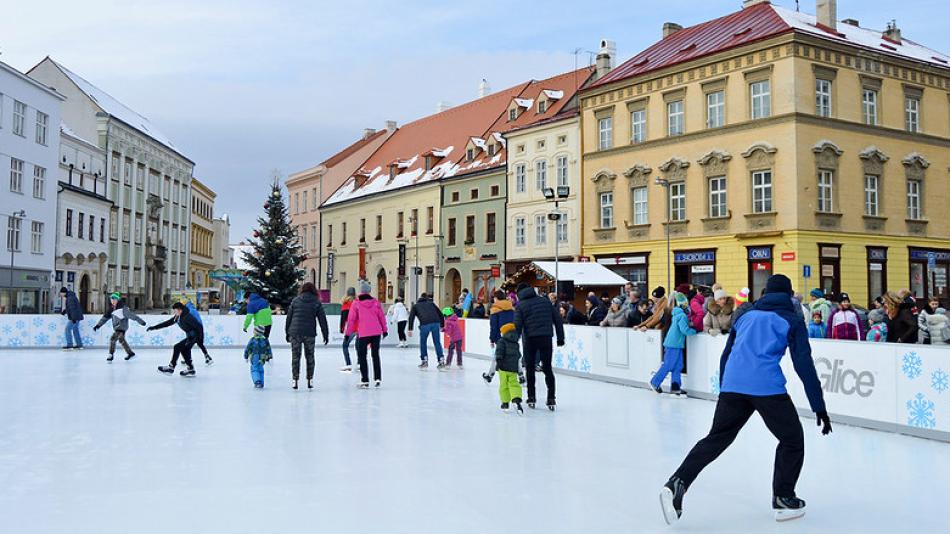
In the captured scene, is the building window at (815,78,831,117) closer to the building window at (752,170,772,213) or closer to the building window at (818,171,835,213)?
the building window at (818,171,835,213)

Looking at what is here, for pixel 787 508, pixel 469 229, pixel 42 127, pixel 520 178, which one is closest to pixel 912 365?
pixel 787 508

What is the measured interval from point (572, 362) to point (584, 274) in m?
14.6

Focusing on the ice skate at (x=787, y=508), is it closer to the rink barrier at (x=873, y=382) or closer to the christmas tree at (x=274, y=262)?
the rink barrier at (x=873, y=382)

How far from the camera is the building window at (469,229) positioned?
48.5 m

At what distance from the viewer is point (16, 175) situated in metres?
40.8

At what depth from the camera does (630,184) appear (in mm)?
38188

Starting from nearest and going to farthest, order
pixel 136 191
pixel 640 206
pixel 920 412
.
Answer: pixel 920 412, pixel 640 206, pixel 136 191

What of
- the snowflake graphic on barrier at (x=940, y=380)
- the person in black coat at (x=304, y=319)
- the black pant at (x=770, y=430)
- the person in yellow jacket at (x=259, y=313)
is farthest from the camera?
the person in yellow jacket at (x=259, y=313)

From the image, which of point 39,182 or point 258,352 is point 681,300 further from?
point 39,182

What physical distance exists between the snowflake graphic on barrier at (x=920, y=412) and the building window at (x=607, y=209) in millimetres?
28736

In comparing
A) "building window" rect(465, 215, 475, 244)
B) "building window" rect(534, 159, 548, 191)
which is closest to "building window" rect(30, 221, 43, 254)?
"building window" rect(465, 215, 475, 244)

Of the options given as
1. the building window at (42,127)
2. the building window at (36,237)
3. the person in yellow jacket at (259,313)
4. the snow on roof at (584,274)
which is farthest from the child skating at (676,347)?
the building window at (42,127)

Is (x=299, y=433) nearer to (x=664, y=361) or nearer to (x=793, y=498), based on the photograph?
(x=793, y=498)

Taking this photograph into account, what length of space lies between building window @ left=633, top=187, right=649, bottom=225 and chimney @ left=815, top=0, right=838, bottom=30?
32.6 ft
